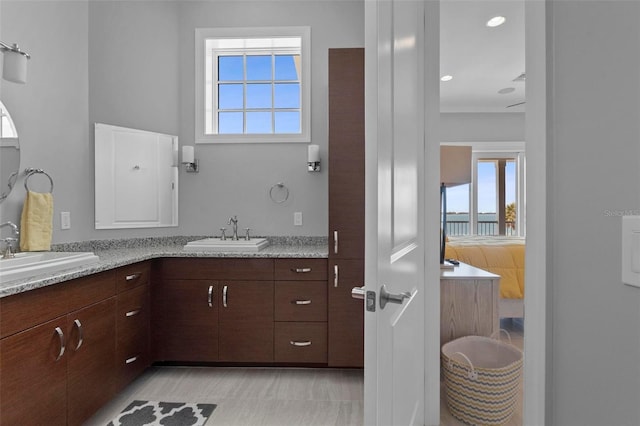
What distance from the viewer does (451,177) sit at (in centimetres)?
282

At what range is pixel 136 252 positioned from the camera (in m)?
2.48

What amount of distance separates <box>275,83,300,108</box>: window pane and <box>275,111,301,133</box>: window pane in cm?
7

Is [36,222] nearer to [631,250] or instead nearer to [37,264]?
[37,264]

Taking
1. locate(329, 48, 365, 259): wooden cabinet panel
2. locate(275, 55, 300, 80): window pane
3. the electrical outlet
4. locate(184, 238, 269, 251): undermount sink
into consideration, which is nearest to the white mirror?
the electrical outlet

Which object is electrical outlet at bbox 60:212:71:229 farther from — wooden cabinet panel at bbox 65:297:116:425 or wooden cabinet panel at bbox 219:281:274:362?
wooden cabinet panel at bbox 219:281:274:362

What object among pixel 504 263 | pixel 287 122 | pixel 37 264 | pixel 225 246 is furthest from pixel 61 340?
pixel 504 263

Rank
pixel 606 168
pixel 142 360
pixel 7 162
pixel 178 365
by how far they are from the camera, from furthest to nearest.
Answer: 1. pixel 178 365
2. pixel 142 360
3. pixel 7 162
4. pixel 606 168

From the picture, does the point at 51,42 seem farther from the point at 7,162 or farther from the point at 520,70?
the point at 520,70

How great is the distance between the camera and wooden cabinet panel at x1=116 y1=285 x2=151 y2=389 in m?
2.06

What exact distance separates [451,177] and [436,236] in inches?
49.8

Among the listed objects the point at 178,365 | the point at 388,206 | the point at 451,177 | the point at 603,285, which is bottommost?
the point at 178,365

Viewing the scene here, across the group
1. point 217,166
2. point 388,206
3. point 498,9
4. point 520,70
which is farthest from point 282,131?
point 520,70

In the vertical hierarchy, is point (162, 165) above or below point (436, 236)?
above

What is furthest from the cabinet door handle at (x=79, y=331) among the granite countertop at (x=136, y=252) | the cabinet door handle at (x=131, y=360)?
the cabinet door handle at (x=131, y=360)
